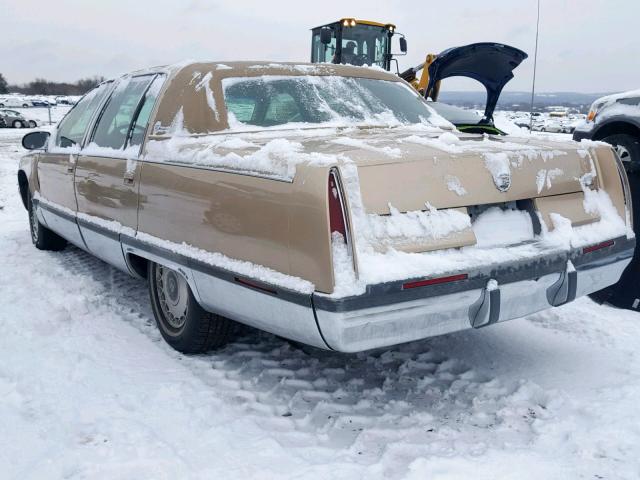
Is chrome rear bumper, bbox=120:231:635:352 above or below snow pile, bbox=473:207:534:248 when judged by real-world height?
below

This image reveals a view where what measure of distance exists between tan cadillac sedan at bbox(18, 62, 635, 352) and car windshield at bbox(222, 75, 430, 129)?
0.01 metres

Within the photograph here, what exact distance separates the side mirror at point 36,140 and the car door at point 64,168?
0.12m

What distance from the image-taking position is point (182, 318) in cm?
349

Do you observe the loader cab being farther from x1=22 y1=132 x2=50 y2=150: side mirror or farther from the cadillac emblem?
the cadillac emblem

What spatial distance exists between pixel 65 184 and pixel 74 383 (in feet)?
6.90

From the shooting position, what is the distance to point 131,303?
442 cm

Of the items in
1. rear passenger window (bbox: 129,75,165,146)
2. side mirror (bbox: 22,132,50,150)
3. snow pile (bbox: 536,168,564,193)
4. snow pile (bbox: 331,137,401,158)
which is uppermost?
rear passenger window (bbox: 129,75,165,146)

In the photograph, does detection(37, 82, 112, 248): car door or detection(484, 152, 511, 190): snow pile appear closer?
detection(484, 152, 511, 190): snow pile

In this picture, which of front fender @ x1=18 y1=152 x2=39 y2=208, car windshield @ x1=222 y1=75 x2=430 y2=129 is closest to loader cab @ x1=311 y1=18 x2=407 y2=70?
front fender @ x1=18 y1=152 x2=39 y2=208

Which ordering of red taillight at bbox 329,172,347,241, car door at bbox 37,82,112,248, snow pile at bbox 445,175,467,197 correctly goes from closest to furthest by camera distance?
red taillight at bbox 329,172,347,241 → snow pile at bbox 445,175,467,197 → car door at bbox 37,82,112,248

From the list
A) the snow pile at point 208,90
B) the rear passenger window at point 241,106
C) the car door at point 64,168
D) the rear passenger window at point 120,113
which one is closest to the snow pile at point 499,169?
the rear passenger window at point 241,106

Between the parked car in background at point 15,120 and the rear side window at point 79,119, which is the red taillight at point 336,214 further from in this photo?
the parked car in background at point 15,120

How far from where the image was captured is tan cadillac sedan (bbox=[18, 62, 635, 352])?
2389 millimetres

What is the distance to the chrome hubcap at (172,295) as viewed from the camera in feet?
11.4
